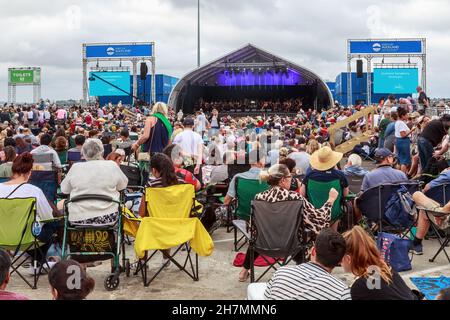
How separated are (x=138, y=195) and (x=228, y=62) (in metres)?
30.4

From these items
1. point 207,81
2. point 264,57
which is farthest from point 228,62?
point 207,81

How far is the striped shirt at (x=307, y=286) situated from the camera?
2.94 meters

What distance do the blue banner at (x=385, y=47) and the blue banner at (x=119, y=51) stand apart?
492 inches

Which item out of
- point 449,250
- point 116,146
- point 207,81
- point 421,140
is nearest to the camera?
point 449,250

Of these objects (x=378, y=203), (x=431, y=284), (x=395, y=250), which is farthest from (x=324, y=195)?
(x=431, y=284)

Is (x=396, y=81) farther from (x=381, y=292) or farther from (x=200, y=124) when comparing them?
(x=381, y=292)

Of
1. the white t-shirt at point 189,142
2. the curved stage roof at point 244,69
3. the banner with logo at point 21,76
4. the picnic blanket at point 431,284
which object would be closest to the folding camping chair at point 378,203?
the picnic blanket at point 431,284

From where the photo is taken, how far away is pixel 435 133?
31.0ft

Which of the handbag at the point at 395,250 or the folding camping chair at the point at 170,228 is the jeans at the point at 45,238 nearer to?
the folding camping chair at the point at 170,228

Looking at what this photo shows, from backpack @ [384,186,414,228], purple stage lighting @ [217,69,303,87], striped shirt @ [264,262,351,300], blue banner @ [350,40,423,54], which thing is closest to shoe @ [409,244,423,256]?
backpack @ [384,186,414,228]

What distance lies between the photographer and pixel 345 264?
10.6ft

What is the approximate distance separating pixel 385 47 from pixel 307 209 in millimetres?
26885

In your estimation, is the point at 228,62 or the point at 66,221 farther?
the point at 228,62

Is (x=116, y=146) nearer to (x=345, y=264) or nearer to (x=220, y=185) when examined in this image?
(x=220, y=185)
